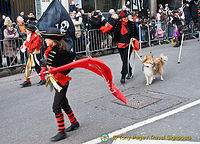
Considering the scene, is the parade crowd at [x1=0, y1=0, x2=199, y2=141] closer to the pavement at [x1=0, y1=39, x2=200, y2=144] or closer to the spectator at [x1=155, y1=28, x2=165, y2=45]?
the spectator at [x1=155, y1=28, x2=165, y2=45]

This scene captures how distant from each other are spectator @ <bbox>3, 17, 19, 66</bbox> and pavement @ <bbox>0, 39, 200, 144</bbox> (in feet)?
6.73

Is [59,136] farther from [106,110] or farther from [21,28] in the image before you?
[21,28]

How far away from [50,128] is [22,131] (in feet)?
1.68

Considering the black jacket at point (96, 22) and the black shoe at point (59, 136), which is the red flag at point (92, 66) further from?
the black jacket at point (96, 22)

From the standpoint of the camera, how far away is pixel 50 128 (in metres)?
4.90

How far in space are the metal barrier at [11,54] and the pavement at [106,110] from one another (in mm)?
1853

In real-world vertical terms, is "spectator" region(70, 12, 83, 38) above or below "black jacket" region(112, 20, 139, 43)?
above

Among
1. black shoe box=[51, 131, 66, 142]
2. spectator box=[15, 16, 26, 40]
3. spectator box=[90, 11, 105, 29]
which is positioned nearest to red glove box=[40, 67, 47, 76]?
black shoe box=[51, 131, 66, 142]

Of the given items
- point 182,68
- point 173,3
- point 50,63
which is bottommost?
point 182,68

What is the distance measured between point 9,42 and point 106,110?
6.49 meters

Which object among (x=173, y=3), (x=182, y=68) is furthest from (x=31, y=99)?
(x=173, y=3)

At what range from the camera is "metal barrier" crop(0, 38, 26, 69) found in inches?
406

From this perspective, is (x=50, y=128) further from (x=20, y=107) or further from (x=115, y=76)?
(x=115, y=76)

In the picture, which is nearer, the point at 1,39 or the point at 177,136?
the point at 177,136
